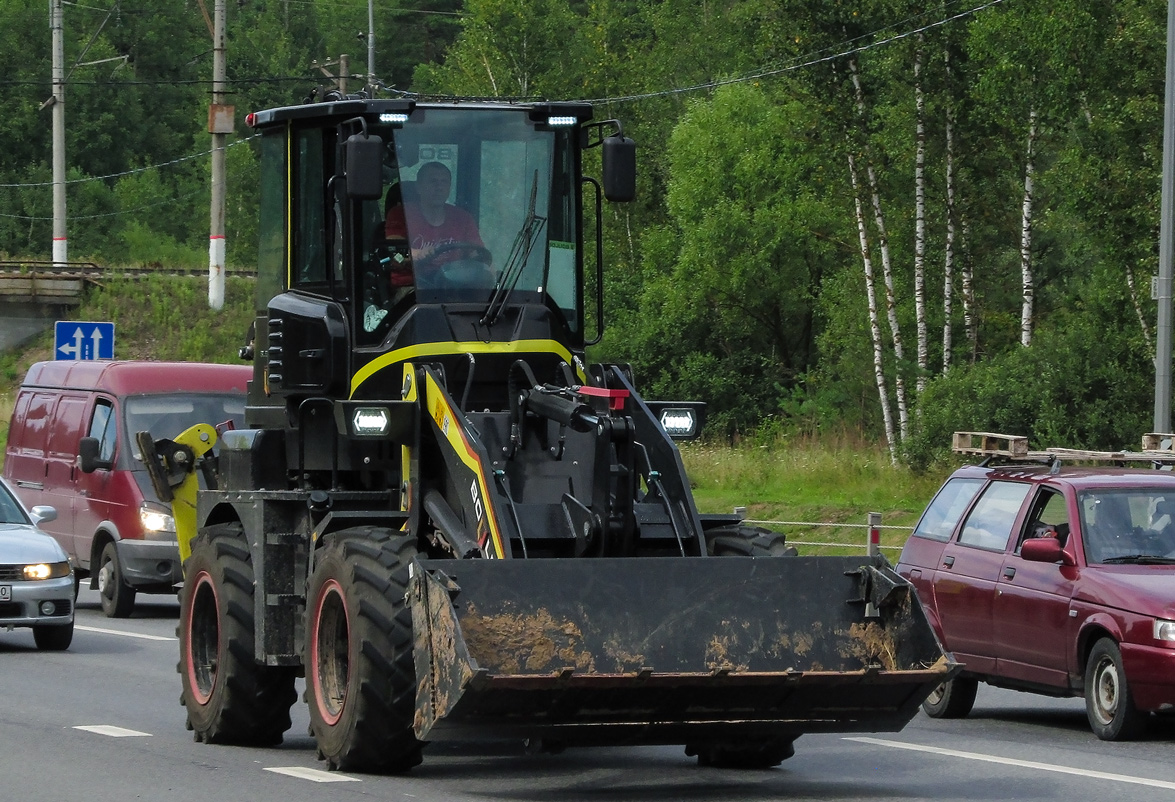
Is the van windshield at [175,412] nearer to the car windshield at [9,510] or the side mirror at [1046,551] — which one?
the car windshield at [9,510]

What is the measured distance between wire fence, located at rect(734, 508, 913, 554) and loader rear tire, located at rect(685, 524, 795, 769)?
652 inches

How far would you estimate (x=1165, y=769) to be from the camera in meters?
11.1

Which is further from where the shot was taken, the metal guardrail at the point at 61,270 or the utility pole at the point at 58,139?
the metal guardrail at the point at 61,270

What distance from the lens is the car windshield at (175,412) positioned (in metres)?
22.3

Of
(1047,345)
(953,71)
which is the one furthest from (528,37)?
(1047,345)

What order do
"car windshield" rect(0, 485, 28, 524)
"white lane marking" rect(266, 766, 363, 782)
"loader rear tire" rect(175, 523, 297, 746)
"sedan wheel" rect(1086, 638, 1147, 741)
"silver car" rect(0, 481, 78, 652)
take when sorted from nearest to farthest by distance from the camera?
"white lane marking" rect(266, 766, 363, 782) < "loader rear tire" rect(175, 523, 297, 746) < "sedan wheel" rect(1086, 638, 1147, 741) < "silver car" rect(0, 481, 78, 652) < "car windshield" rect(0, 485, 28, 524)

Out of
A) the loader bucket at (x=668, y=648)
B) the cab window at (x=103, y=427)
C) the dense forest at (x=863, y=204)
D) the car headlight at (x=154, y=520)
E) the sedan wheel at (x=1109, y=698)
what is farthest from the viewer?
the dense forest at (x=863, y=204)

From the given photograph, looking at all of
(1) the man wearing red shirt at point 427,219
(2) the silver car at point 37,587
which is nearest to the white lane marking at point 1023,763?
(1) the man wearing red shirt at point 427,219

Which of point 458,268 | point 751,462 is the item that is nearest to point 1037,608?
point 458,268

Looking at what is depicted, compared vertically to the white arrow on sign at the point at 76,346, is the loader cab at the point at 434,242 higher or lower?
higher

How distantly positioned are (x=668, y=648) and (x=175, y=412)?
1396 cm

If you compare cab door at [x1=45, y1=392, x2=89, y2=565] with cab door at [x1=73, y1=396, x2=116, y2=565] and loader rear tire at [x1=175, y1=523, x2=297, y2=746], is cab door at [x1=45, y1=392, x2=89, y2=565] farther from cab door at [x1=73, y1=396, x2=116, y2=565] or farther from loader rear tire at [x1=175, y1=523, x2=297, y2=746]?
loader rear tire at [x1=175, y1=523, x2=297, y2=746]

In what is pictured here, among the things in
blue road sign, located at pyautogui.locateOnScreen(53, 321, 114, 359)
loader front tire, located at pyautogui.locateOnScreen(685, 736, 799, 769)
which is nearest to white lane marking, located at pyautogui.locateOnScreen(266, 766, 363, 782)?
loader front tire, located at pyautogui.locateOnScreen(685, 736, 799, 769)

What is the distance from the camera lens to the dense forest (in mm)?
36281
